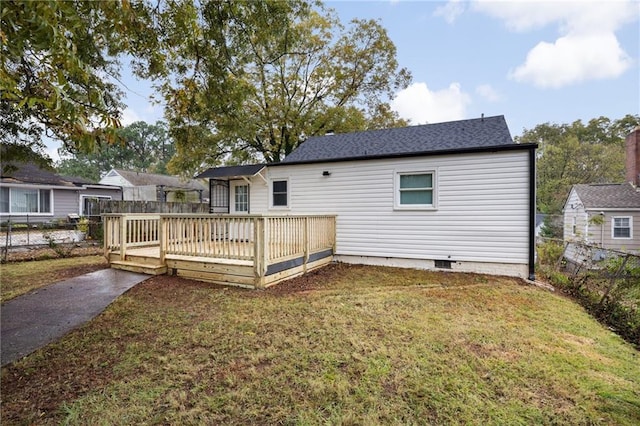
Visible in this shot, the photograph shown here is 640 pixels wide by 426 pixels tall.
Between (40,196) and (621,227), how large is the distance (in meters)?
31.4

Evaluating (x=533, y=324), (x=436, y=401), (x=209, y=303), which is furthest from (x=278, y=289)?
(x=533, y=324)

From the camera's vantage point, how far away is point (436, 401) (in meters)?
2.43

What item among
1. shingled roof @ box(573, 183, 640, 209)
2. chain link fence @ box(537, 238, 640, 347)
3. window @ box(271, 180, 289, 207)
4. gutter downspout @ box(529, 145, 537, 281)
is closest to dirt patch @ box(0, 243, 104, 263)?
window @ box(271, 180, 289, 207)

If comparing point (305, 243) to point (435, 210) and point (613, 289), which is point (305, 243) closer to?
point (435, 210)

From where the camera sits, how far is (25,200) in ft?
51.4

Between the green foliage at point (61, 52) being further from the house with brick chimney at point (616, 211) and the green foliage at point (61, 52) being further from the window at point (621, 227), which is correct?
the window at point (621, 227)

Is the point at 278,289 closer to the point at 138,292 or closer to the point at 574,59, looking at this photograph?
the point at 138,292

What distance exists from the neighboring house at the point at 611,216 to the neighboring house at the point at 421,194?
1121 cm

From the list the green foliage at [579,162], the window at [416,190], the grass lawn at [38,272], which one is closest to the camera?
the grass lawn at [38,272]

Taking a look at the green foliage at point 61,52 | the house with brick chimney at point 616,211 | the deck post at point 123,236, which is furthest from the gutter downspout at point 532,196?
the house with brick chimney at point 616,211

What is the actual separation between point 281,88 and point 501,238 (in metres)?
14.6

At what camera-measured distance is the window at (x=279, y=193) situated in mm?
9602

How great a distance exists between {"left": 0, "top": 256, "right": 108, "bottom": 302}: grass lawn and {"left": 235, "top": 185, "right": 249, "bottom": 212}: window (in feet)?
13.4

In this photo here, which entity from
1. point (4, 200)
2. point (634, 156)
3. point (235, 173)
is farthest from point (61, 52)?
point (634, 156)
